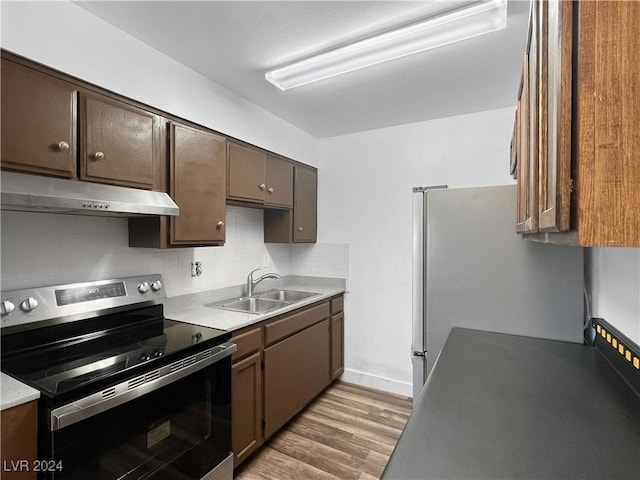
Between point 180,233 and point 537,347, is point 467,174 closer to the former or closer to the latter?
point 537,347

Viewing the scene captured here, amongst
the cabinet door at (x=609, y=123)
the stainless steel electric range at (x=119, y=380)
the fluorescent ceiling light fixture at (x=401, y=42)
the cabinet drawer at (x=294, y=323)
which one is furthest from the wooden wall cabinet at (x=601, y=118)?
the cabinet drawer at (x=294, y=323)

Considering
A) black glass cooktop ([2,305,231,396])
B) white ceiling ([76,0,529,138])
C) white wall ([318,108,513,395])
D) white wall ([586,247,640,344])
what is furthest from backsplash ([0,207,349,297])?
white wall ([586,247,640,344])

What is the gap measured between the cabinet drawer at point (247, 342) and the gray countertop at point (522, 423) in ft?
3.63

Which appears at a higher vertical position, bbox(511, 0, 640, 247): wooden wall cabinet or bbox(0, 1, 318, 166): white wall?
bbox(0, 1, 318, 166): white wall

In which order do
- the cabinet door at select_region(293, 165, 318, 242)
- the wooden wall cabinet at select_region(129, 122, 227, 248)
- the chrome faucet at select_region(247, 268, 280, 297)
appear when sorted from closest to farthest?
the wooden wall cabinet at select_region(129, 122, 227, 248), the chrome faucet at select_region(247, 268, 280, 297), the cabinet door at select_region(293, 165, 318, 242)

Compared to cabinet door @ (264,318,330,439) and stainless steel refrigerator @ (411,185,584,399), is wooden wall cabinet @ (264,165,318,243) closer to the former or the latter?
cabinet door @ (264,318,330,439)

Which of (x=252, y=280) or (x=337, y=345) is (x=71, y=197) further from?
(x=337, y=345)

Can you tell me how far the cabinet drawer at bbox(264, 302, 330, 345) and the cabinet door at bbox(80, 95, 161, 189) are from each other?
1145mm

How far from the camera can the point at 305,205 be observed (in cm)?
311

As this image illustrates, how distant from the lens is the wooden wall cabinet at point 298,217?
291 cm

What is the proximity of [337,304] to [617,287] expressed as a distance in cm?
213

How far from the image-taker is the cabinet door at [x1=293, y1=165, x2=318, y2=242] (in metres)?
2.97

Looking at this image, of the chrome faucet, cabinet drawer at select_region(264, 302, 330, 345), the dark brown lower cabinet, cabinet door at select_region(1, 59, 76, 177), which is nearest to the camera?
cabinet door at select_region(1, 59, 76, 177)

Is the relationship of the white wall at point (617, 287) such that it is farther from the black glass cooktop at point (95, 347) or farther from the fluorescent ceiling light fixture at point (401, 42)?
the black glass cooktop at point (95, 347)
